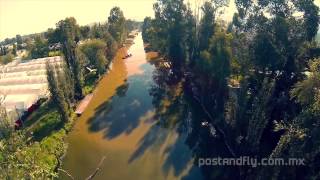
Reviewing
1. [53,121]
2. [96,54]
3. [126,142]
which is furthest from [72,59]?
[126,142]

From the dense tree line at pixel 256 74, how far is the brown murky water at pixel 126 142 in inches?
186

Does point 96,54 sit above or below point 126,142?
above

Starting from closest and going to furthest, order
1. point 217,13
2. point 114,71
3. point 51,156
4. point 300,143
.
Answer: point 300,143
point 51,156
point 217,13
point 114,71

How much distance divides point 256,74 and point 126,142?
70.8ft

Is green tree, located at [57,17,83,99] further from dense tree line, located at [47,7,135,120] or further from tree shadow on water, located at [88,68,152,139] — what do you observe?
tree shadow on water, located at [88,68,152,139]

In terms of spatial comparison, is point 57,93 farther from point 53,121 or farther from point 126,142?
point 126,142

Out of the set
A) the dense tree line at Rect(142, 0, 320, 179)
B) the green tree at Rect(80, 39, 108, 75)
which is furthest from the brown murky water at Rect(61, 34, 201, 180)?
the green tree at Rect(80, 39, 108, 75)

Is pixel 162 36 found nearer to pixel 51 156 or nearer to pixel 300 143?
pixel 51 156

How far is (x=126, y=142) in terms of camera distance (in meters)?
47.2

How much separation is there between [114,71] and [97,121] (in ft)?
99.5

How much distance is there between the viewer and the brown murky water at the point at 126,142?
40.3m

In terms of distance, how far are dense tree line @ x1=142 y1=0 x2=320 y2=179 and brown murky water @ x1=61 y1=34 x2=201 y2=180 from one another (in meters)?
4.73

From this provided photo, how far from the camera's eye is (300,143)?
2517 cm

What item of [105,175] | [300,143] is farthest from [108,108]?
[300,143]
